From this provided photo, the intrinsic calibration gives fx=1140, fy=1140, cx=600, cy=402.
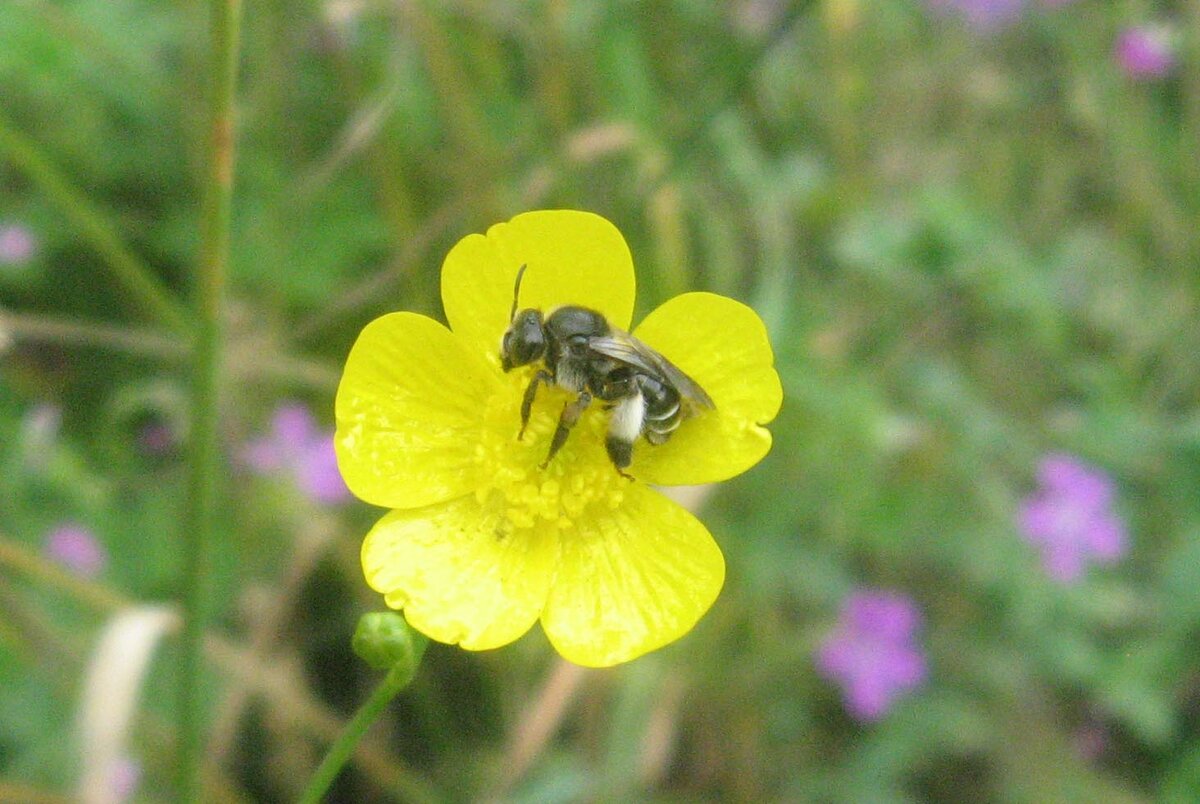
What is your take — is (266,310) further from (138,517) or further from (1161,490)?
(1161,490)

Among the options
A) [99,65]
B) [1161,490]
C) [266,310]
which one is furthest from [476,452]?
[1161,490]

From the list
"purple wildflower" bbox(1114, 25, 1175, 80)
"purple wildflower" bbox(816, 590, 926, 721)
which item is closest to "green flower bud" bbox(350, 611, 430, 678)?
"purple wildflower" bbox(816, 590, 926, 721)

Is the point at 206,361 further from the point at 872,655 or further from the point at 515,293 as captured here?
the point at 872,655

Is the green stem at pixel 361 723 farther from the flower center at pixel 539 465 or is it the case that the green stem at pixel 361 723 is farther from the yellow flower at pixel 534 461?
the flower center at pixel 539 465

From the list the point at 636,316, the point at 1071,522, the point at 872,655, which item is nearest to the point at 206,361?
the point at 636,316

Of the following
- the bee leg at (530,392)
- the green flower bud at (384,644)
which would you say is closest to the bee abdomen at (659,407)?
the bee leg at (530,392)

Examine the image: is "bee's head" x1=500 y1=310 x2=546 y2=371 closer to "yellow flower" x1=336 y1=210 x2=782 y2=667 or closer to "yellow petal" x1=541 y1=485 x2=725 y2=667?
"yellow flower" x1=336 y1=210 x2=782 y2=667
